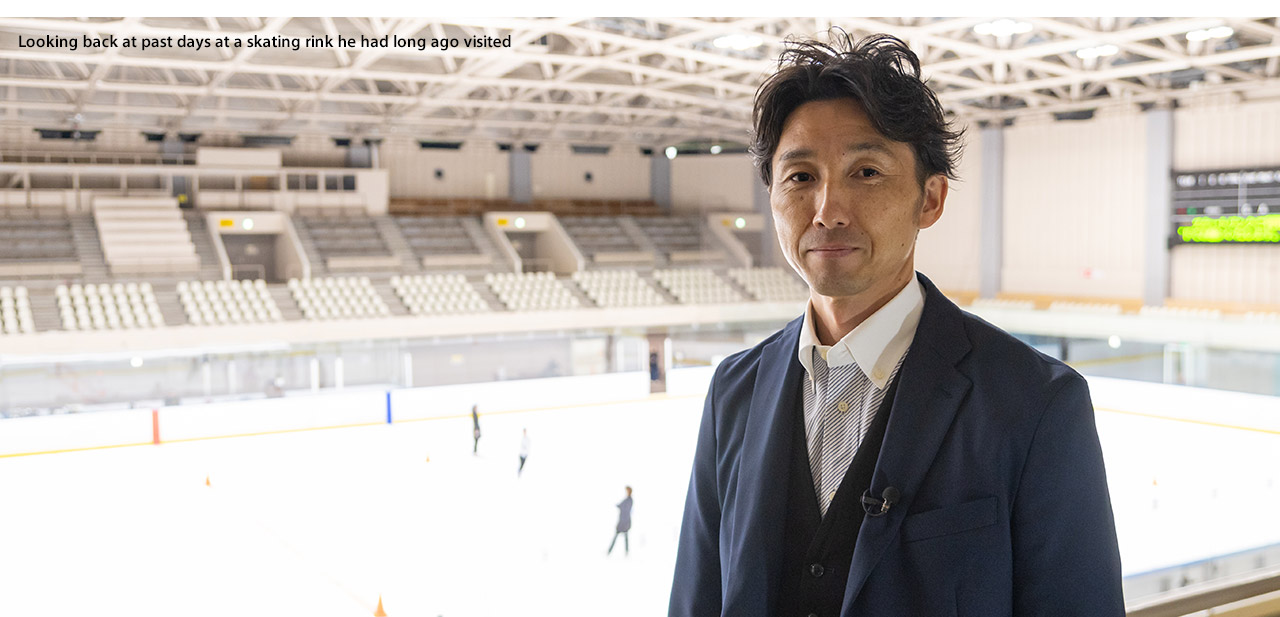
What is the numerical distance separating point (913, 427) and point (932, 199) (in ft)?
1.11

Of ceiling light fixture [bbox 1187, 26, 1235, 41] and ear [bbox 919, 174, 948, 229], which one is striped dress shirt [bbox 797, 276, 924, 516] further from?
ceiling light fixture [bbox 1187, 26, 1235, 41]

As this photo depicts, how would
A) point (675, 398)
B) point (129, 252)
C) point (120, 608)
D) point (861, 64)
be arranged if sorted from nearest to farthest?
point (861, 64) < point (120, 608) < point (675, 398) < point (129, 252)

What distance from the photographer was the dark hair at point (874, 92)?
1.25 m

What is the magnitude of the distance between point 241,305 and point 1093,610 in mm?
21014

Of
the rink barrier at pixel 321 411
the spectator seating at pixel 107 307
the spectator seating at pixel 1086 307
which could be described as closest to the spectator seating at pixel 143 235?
the spectator seating at pixel 107 307

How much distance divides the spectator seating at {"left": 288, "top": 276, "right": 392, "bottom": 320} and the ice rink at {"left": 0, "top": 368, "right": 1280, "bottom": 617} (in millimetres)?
7099

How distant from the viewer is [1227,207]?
19.0 m

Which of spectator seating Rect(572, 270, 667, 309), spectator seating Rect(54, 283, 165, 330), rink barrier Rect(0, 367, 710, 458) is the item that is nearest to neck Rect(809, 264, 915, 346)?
rink barrier Rect(0, 367, 710, 458)

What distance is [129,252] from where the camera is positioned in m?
21.8

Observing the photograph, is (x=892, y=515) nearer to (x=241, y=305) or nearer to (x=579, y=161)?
(x=241, y=305)

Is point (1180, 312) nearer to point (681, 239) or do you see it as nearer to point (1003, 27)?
point (1003, 27)

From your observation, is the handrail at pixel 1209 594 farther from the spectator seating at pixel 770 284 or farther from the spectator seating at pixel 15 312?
the spectator seating at pixel 770 284

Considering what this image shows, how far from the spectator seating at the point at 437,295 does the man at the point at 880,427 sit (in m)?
20.9

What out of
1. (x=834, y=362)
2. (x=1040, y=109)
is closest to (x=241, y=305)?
(x=1040, y=109)
